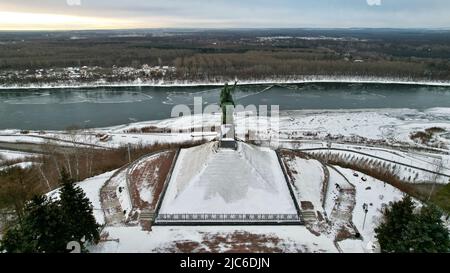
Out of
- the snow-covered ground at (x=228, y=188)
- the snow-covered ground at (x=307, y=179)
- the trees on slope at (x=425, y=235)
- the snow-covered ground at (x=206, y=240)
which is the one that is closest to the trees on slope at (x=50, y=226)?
the snow-covered ground at (x=206, y=240)

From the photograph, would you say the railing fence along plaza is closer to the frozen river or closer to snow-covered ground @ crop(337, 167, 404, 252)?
snow-covered ground @ crop(337, 167, 404, 252)

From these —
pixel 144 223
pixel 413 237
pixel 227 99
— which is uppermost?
pixel 227 99

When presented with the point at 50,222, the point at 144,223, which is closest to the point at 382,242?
the point at 144,223

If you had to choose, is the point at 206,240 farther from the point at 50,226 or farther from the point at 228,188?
the point at 50,226

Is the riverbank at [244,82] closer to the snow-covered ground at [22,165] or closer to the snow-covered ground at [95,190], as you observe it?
the snow-covered ground at [22,165]

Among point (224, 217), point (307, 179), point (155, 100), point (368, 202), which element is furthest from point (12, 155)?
point (368, 202)

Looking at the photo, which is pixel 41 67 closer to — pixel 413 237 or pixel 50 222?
pixel 50 222
